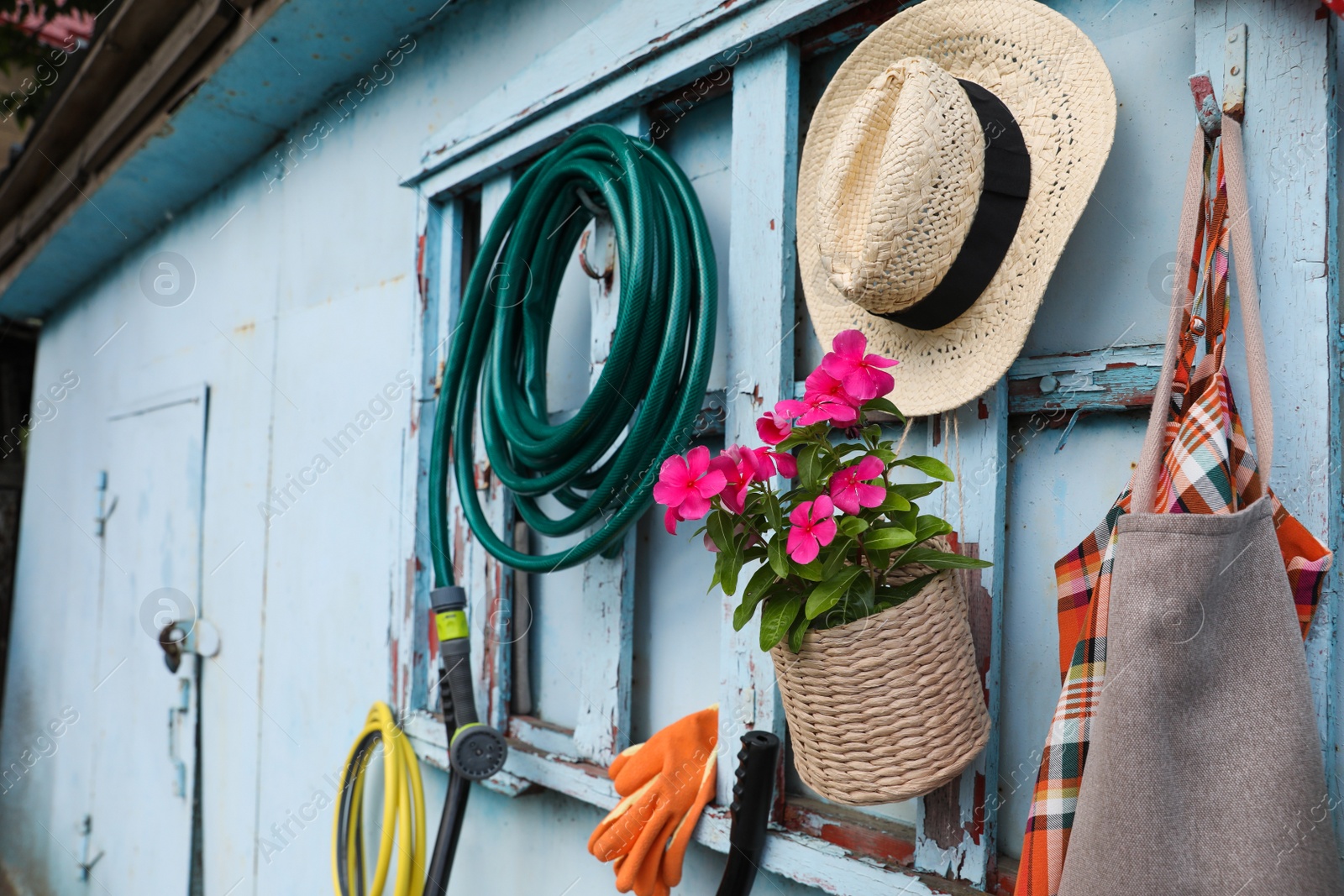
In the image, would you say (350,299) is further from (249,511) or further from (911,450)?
(911,450)

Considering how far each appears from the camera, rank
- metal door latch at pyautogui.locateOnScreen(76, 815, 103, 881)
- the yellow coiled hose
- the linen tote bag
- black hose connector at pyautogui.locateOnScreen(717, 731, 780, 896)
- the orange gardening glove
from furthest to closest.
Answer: metal door latch at pyautogui.locateOnScreen(76, 815, 103, 881) < the yellow coiled hose < the orange gardening glove < black hose connector at pyautogui.locateOnScreen(717, 731, 780, 896) < the linen tote bag

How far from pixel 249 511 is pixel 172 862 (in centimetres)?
135

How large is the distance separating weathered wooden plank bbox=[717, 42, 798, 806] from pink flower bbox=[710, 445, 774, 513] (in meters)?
0.30

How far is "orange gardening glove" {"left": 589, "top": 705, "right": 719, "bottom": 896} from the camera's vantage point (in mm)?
1222

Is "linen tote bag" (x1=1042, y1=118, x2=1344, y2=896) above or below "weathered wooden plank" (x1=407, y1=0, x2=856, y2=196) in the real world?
below

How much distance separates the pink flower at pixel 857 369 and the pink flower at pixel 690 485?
0.17 m

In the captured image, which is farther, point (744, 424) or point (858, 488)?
point (744, 424)

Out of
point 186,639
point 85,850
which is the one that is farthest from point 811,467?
point 85,850

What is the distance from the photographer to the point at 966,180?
916 millimetres

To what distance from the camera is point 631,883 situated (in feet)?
4.01

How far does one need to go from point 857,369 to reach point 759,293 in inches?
16.2

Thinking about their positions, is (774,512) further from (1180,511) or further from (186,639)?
(186,639)

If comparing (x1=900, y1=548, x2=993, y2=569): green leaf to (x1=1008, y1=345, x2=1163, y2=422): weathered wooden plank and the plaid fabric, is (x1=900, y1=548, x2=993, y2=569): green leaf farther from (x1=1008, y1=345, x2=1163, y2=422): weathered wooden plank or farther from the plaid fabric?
(x1=1008, y1=345, x2=1163, y2=422): weathered wooden plank

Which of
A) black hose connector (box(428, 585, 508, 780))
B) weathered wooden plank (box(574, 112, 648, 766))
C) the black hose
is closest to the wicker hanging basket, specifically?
weathered wooden plank (box(574, 112, 648, 766))
